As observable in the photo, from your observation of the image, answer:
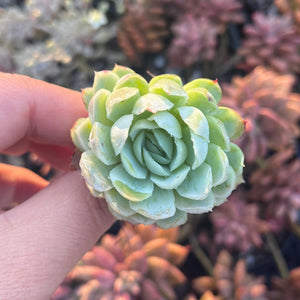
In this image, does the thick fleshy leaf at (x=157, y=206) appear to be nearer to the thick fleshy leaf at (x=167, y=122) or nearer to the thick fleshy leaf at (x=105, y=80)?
the thick fleshy leaf at (x=167, y=122)

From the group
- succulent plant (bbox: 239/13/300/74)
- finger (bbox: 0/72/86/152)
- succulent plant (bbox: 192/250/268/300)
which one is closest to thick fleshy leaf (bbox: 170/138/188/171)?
finger (bbox: 0/72/86/152)

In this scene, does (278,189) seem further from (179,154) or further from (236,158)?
(179,154)

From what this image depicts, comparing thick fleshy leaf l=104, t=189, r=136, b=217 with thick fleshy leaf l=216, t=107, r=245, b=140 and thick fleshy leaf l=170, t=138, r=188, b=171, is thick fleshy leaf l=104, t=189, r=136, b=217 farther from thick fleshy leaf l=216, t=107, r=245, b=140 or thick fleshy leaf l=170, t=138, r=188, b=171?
thick fleshy leaf l=216, t=107, r=245, b=140

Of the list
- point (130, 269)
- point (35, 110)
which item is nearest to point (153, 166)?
point (35, 110)

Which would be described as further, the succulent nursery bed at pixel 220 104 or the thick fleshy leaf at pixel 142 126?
the succulent nursery bed at pixel 220 104

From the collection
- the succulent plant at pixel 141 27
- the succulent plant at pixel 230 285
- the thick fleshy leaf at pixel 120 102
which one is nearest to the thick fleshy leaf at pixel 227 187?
the thick fleshy leaf at pixel 120 102

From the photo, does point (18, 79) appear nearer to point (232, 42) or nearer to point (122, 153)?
point (122, 153)

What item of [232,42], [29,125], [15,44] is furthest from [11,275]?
[232,42]
